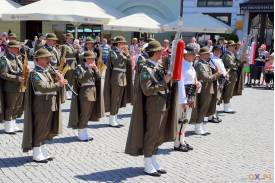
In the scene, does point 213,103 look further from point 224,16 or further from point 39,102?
point 224,16

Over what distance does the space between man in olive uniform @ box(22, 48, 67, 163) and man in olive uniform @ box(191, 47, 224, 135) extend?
341 cm

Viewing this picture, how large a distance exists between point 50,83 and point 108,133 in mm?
2861

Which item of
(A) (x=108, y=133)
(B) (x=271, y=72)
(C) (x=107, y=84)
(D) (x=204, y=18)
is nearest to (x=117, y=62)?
(C) (x=107, y=84)

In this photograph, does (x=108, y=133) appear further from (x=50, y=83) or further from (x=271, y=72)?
(x=271, y=72)

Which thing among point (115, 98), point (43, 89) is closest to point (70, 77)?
point (115, 98)

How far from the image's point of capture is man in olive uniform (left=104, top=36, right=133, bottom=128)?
34.5 feet

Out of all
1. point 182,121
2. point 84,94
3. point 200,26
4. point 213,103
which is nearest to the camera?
point 182,121

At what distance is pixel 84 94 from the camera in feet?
29.0

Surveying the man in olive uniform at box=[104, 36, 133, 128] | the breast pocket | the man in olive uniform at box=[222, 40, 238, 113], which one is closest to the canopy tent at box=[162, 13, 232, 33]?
the man in olive uniform at box=[222, 40, 238, 113]

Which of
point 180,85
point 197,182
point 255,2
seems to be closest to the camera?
point 197,182

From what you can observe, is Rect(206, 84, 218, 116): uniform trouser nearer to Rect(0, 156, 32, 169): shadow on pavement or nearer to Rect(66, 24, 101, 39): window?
Rect(0, 156, 32, 169): shadow on pavement

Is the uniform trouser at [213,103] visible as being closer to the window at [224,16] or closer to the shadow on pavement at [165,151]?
the shadow on pavement at [165,151]

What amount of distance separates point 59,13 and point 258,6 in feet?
40.9

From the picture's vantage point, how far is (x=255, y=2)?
87.6ft
